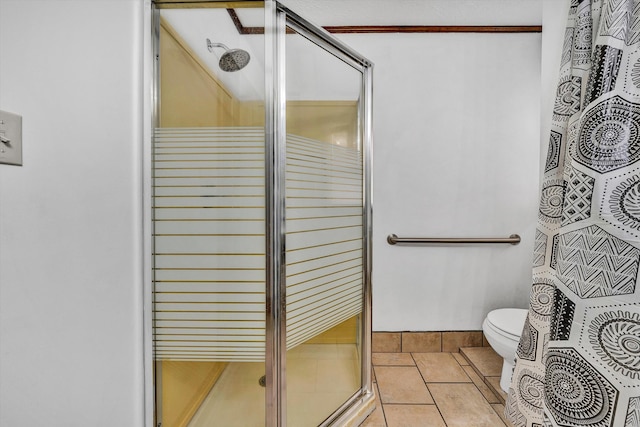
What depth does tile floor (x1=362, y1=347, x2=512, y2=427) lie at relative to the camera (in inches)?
56.3

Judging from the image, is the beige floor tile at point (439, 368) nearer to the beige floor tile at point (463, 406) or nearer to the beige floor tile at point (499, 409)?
the beige floor tile at point (463, 406)

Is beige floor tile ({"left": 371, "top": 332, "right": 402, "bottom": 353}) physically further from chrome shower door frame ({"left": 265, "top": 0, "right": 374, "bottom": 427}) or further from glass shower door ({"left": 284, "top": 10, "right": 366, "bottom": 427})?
chrome shower door frame ({"left": 265, "top": 0, "right": 374, "bottom": 427})

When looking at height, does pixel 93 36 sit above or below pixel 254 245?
above

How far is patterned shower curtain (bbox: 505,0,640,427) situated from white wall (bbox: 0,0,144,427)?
127cm

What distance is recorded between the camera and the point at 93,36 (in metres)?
0.89

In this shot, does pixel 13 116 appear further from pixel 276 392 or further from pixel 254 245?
pixel 276 392

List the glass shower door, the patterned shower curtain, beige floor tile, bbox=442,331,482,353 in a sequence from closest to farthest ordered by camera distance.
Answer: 1. the patterned shower curtain
2. the glass shower door
3. beige floor tile, bbox=442,331,482,353

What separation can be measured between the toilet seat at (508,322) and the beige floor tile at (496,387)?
327 millimetres

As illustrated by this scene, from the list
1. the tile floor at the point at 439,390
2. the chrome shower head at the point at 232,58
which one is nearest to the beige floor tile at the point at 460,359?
the tile floor at the point at 439,390

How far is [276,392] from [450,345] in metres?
1.42

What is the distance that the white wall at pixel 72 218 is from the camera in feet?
2.71

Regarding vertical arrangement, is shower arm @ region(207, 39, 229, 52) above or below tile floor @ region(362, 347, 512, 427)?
above

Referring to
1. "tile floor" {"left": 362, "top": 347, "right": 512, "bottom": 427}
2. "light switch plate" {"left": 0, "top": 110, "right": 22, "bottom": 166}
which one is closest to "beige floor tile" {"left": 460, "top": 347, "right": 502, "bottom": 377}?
"tile floor" {"left": 362, "top": 347, "right": 512, "bottom": 427}

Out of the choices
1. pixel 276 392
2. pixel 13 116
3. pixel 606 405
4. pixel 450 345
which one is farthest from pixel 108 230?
pixel 450 345
